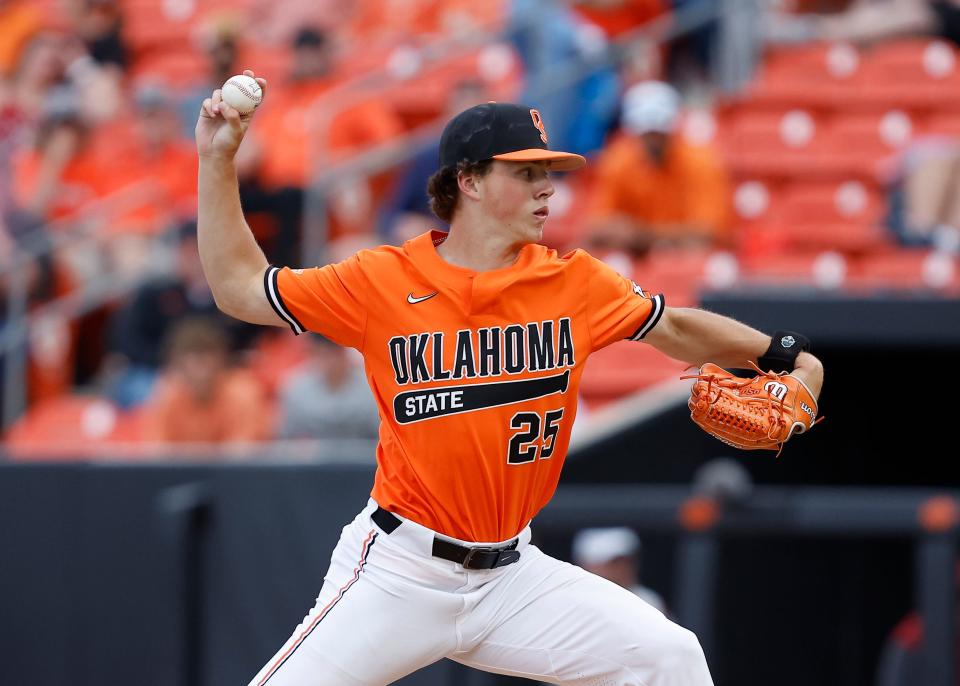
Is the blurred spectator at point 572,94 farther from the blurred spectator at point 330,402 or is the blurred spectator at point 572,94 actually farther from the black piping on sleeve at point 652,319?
the black piping on sleeve at point 652,319

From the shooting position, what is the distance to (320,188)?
909 centimetres

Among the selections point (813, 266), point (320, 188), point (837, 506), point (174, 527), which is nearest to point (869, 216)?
point (813, 266)

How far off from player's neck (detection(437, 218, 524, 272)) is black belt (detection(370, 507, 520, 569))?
65cm

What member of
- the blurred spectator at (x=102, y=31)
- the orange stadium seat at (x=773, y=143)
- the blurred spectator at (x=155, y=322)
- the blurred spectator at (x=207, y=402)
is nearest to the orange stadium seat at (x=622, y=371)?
the blurred spectator at (x=207, y=402)

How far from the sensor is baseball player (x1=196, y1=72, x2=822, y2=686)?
398cm

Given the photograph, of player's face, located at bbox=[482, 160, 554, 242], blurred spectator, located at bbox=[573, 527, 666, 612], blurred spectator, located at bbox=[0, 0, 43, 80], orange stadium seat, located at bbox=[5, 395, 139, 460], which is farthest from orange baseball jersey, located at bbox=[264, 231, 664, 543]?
blurred spectator, located at bbox=[0, 0, 43, 80]

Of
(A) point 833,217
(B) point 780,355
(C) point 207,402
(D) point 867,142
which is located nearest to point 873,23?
(D) point 867,142

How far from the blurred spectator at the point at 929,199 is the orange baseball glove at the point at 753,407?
165 inches

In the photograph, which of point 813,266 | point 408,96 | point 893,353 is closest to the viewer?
point 893,353

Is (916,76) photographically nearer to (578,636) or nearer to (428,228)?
(428,228)

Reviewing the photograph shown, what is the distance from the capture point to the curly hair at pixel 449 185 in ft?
13.2

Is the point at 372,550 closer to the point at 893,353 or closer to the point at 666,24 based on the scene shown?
the point at 893,353

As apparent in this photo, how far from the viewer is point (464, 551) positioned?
402cm

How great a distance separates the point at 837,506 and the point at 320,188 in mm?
4353
